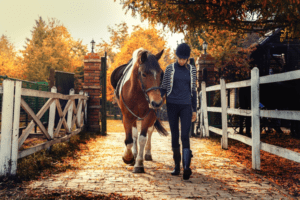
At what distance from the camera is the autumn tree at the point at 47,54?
1107 inches

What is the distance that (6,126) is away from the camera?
154 inches

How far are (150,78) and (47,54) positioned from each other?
1038 inches

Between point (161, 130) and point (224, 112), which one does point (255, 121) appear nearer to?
point (224, 112)

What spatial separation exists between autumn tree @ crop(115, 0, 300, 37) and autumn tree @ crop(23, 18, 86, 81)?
23.0 metres

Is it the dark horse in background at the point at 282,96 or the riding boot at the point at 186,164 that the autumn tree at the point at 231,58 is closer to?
the dark horse in background at the point at 282,96

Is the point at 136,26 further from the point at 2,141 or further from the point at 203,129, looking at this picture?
the point at 2,141

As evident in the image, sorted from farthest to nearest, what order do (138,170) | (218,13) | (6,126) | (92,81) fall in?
1. (92,81)
2. (218,13)
3. (138,170)
4. (6,126)

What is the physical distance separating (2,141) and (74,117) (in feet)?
13.4

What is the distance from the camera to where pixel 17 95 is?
4.03 meters

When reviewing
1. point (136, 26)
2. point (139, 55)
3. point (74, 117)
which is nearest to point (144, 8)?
point (139, 55)

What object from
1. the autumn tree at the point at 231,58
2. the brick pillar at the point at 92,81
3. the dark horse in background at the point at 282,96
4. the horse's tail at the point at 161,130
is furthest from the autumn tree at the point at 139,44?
the horse's tail at the point at 161,130

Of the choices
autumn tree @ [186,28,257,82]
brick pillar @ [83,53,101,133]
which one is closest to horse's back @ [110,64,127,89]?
brick pillar @ [83,53,101,133]

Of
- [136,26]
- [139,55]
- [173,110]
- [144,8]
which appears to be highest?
[136,26]

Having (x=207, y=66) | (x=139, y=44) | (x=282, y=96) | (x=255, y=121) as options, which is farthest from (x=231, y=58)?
(x=255, y=121)
